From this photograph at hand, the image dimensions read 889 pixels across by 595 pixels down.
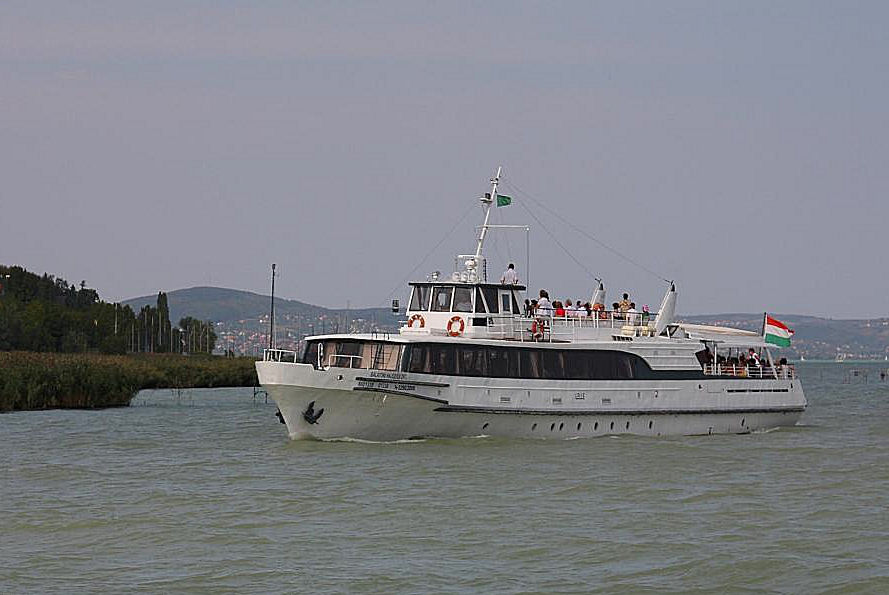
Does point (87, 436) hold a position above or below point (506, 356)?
below

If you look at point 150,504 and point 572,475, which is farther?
point 572,475

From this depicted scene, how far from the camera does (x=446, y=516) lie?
2278 cm

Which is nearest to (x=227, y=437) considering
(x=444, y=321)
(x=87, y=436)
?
(x=87, y=436)

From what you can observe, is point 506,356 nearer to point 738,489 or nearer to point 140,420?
point 738,489

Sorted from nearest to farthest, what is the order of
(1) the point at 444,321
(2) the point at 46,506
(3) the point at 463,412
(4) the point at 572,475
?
(2) the point at 46,506 → (4) the point at 572,475 → (3) the point at 463,412 → (1) the point at 444,321

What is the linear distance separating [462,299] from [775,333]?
36.4 ft

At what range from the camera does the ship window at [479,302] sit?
3541 cm

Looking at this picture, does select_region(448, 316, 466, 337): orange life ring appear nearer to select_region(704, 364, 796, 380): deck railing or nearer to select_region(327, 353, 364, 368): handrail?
select_region(327, 353, 364, 368): handrail

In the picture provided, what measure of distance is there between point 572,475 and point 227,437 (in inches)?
557

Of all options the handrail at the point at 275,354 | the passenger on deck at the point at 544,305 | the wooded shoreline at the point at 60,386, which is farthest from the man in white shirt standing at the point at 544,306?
the wooded shoreline at the point at 60,386

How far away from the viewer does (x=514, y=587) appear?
17094mm

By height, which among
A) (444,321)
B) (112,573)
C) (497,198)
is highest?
(497,198)

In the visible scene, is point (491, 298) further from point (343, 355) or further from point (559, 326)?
point (343, 355)

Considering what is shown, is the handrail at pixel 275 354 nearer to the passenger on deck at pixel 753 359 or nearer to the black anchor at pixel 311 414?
the black anchor at pixel 311 414
